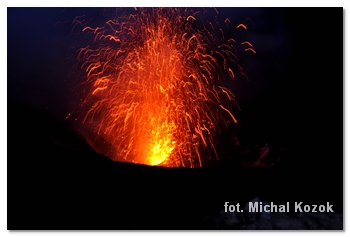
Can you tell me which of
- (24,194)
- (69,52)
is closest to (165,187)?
(24,194)

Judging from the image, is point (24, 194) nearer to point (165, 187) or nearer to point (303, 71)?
point (165, 187)

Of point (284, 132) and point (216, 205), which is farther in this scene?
point (284, 132)

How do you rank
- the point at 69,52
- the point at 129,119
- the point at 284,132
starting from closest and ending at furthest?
the point at 69,52
the point at 284,132
the point at 129,119

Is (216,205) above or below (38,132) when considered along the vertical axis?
below

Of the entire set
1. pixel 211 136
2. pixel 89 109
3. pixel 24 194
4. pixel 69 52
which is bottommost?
pixel 211 136

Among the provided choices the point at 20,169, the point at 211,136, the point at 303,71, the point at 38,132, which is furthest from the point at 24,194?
the point at 303,71

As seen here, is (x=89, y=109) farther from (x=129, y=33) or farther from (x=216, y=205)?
(x=216, y=205)
